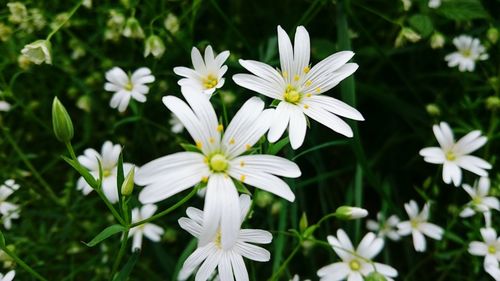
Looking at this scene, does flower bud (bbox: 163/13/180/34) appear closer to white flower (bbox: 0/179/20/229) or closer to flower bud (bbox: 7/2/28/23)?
flower bud (bbox: 7/2/28/23)

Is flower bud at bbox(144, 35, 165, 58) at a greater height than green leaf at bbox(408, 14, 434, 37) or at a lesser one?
lesser

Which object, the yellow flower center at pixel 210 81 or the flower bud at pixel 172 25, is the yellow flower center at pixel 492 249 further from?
the flower bud at pixel 172 25

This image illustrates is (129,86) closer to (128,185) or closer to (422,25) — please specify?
(128,185)

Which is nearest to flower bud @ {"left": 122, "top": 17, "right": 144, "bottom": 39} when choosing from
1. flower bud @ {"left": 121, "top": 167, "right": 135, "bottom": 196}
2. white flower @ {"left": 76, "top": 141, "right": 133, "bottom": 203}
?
white flower @ {"left": 76, "top": 141, "right": 133, "bottom": 203}

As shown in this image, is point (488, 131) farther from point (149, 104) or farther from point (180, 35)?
point (149, 104)

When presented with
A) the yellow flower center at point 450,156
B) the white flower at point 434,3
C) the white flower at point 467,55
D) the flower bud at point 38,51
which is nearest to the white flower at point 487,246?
the yellow flower center at point 450,156

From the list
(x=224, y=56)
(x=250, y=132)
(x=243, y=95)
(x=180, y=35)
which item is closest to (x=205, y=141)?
(x=250, y=132)
